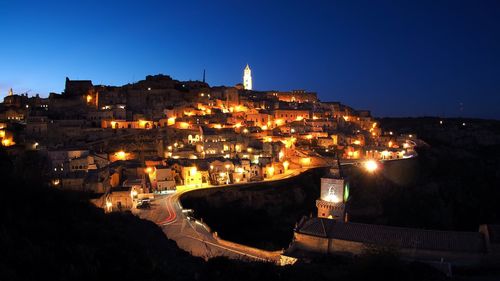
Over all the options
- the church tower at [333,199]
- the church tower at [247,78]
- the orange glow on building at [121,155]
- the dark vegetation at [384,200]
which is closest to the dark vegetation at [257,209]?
the dark vegetation at [384,200]

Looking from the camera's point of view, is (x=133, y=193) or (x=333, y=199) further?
(x=133, y=193)

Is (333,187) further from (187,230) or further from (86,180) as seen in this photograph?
(86,180)

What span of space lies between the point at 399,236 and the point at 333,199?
9.48m

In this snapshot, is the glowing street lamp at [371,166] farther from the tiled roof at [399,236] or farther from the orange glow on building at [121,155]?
the orange glow on building at [121,155]

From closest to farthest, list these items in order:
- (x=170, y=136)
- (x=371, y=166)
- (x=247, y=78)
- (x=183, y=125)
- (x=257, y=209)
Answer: (x=257, y=209), (x=371, y=166), (x=170, y=136), (x=183, y=125), (x=247, y=78)

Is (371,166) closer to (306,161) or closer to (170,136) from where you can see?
(306,161)

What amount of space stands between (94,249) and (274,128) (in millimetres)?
57265

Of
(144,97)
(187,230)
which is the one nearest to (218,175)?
(187,230)

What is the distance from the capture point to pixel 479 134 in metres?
94.8

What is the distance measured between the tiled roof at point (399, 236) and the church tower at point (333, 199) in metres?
6.86

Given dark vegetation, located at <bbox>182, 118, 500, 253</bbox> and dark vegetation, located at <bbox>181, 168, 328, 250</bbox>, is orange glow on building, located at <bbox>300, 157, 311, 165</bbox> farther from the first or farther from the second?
dark vegetation, located at <bbox>181, 168, 328, 250</bbox>

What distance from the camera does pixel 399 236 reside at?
22.0 m

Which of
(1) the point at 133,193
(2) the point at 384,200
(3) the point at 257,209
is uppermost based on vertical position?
(1) the point at 133,193

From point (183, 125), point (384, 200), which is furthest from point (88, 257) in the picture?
point (183, 125)
